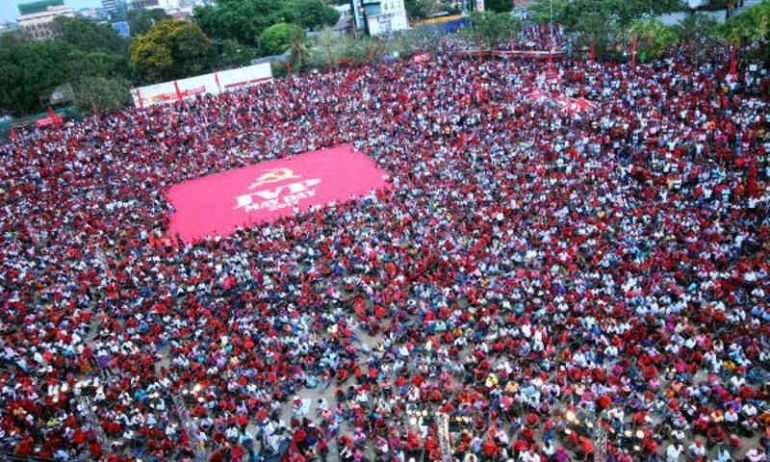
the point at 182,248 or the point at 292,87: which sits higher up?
the point at 292,87

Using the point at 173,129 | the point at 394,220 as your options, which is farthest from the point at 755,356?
the point at 173,129

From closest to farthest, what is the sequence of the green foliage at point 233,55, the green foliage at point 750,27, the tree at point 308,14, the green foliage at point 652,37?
the green foliage at point 750,27, the green foliage at point 652,37, the green foliage at point 233,55, the tree at point 308,14

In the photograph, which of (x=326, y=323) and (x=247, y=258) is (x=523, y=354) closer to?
(x=326, y=323)

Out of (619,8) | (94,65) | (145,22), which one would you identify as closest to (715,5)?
(619,8)

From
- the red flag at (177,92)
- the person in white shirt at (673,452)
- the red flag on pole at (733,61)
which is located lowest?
the person in white shirt at (673,452)

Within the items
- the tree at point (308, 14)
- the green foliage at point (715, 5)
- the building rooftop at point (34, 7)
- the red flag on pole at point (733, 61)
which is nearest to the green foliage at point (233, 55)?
the tree at point (308, 14)

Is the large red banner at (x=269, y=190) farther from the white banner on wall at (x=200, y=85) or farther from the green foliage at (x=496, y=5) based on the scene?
the green foliage at (x=496, y=5)
